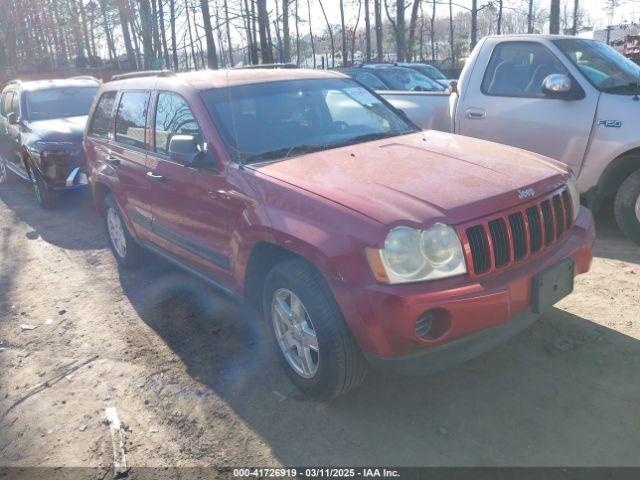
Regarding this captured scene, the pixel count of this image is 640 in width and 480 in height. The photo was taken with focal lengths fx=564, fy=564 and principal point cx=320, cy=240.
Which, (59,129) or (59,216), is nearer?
(59,216)

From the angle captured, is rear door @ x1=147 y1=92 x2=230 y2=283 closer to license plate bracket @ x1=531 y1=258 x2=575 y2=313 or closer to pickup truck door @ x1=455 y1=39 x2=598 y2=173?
license plate bracket @ x1=531 y1=258 x2=575 y2=313

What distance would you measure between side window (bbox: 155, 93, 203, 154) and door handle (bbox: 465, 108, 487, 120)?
3252 millimetres

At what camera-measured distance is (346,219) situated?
269cm

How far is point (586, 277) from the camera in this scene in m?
4.57

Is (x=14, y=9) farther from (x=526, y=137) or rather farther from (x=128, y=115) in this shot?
(x=526, y=137)

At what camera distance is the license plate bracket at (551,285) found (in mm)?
2811

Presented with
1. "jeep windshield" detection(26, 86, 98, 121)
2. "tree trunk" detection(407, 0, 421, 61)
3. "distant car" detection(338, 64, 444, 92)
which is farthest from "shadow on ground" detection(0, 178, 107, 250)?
"tree trunk" detection(407, 0, 421, 61)

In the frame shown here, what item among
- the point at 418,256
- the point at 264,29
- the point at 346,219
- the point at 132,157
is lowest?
the point at 418,256

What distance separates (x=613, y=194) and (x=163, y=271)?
14.5 ft

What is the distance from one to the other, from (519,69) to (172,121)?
3.61 metres

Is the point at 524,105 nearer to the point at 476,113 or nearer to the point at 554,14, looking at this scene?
the point at 476,113

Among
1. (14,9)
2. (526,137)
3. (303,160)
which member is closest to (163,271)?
(303,160)

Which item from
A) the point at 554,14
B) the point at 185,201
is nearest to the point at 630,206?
the point at 185,201

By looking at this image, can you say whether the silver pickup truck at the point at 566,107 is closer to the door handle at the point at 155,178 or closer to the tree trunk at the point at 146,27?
the door handle at the point at 155,178
